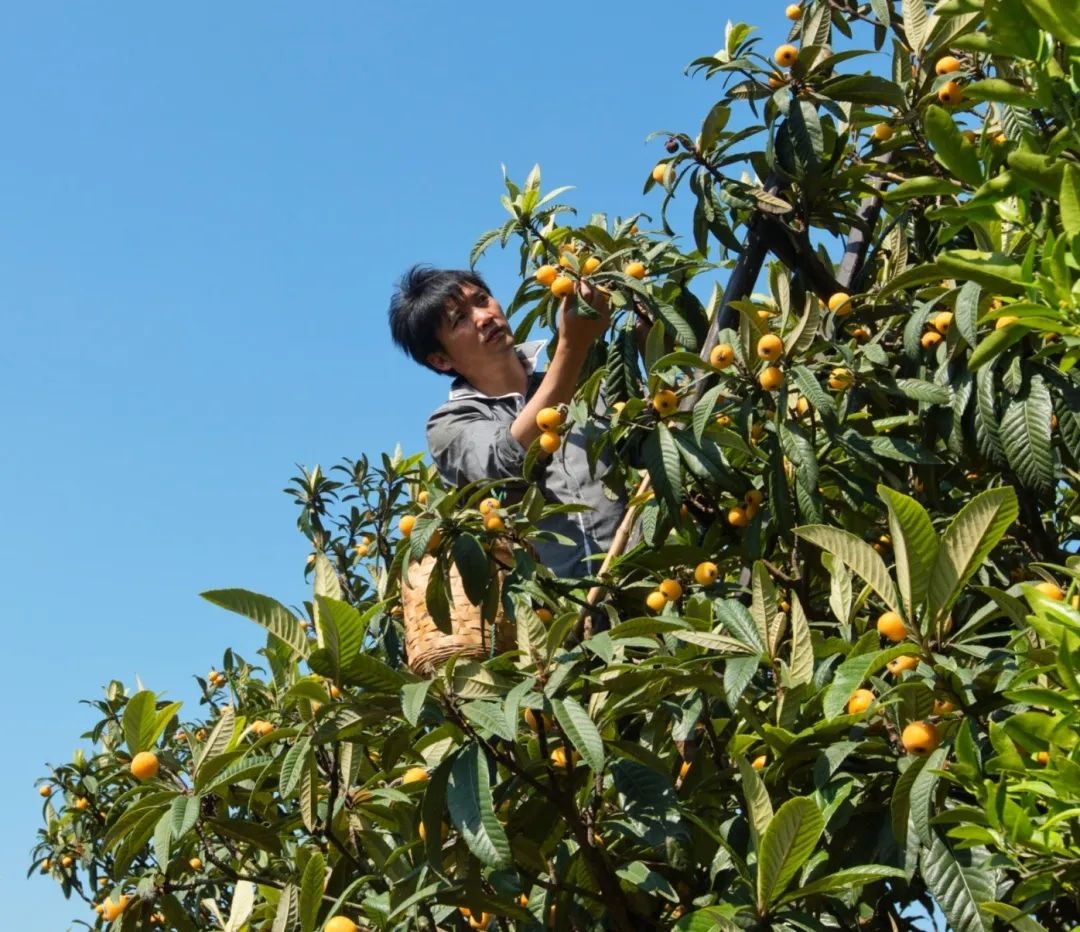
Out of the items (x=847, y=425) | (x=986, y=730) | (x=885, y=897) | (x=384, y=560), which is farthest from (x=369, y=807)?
(x=384, y=560)

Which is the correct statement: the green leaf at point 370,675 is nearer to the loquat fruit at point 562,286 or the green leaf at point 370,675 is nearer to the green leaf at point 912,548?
the green leaf at point 912,548

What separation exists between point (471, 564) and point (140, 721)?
0.60 metres

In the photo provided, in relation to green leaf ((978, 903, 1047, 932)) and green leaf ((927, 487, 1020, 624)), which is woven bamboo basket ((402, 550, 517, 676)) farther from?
green leaf ((978, 903, 1047, 932))

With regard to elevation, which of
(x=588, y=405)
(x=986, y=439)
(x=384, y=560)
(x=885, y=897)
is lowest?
(x=885, y=897)

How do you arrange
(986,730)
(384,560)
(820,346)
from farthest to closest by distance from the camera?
(384,560) → (820,346) → (986,730)

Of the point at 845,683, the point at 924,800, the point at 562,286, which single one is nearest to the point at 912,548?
the point at 845,683

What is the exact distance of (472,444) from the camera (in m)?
3.01

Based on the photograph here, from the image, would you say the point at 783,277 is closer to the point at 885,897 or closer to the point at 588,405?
the point at 588,405

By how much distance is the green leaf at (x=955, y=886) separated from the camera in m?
1.39

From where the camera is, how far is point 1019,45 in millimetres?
→ 1204

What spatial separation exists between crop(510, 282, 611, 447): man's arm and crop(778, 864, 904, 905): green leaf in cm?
122

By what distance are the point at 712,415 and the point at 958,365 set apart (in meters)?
0.40

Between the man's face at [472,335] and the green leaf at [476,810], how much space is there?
1.95m

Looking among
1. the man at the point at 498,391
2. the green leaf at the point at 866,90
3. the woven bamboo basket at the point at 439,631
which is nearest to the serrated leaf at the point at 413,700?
the woven bamboo basket at the point at 439,631
